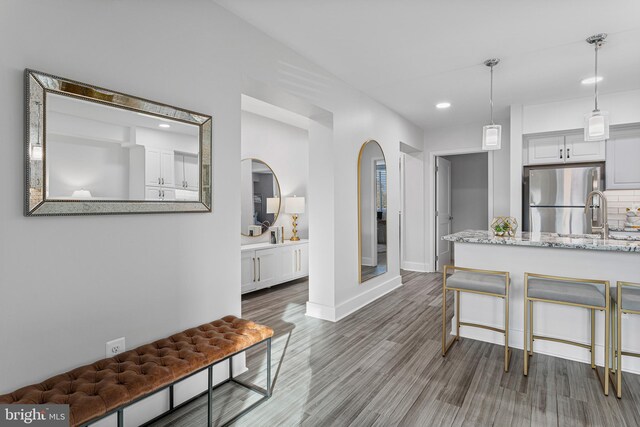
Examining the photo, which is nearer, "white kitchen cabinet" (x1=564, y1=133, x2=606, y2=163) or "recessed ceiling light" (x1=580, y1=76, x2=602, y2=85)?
"recessed ceiling light" (x1=580, y1=76, x2=602, y2=85)

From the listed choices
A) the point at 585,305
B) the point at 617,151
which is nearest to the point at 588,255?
the point at 585,305

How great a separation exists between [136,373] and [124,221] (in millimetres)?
783

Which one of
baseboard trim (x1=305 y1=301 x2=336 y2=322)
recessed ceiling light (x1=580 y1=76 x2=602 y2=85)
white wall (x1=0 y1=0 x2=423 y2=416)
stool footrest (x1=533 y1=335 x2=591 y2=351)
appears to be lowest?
baseboard trim (x1=305 y1=301 x2=336 y2=322)

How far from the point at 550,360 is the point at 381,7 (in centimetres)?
305

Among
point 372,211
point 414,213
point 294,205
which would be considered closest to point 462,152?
point 414,213

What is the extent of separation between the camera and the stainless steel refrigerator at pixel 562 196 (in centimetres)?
422

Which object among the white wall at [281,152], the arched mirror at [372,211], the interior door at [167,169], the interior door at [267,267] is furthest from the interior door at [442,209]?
the interior door at [167,169]

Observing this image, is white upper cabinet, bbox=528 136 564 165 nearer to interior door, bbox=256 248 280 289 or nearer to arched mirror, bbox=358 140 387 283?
arched mirror, bbox=358 140 387 283

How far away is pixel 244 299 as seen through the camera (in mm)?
4531

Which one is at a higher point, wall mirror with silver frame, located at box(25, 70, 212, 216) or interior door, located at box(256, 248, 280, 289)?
wall mirror with silver frame, located at box(25, 70, 212, 216)

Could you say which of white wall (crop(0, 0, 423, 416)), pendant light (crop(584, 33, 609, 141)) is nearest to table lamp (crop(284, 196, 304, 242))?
white wall (crop(0, 0, 423, 416))

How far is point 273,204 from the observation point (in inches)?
218

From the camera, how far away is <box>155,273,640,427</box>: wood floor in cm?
201

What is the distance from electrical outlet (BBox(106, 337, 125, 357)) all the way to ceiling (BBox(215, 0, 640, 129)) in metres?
2.25
